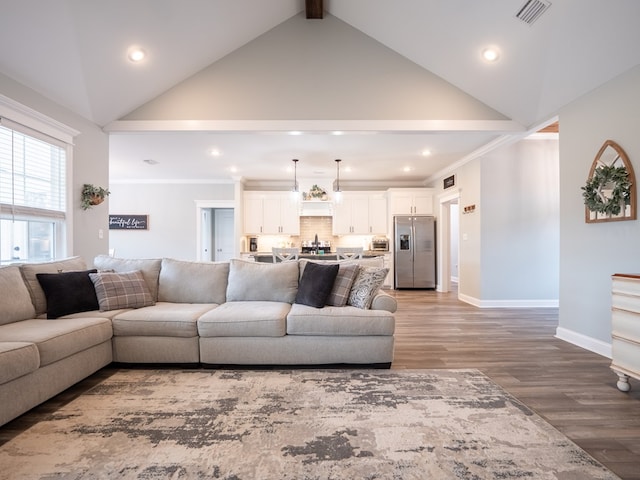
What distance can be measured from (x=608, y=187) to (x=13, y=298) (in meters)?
5.02

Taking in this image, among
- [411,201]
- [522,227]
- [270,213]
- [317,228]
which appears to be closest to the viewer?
[522,227]

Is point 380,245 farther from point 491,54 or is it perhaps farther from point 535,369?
point 535,369

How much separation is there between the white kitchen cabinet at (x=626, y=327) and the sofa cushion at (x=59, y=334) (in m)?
3.79

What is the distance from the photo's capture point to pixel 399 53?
13.6 feet

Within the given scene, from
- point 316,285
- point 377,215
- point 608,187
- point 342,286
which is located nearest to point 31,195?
point 316,285

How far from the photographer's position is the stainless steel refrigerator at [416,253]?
24.6 feet

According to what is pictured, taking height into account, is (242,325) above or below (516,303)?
above

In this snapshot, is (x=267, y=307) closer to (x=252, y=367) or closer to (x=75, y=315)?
(x=252, y=367)

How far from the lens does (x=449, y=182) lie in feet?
22.0

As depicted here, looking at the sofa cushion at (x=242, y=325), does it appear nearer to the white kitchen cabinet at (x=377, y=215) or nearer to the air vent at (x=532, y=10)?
the air vent at (x=532, y=10)

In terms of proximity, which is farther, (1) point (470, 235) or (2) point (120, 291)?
(1) point (470, 235)

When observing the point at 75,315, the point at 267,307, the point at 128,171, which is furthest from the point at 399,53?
the point at 128,171

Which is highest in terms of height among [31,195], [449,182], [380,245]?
[449,182]

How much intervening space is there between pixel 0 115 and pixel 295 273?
2.92 m
